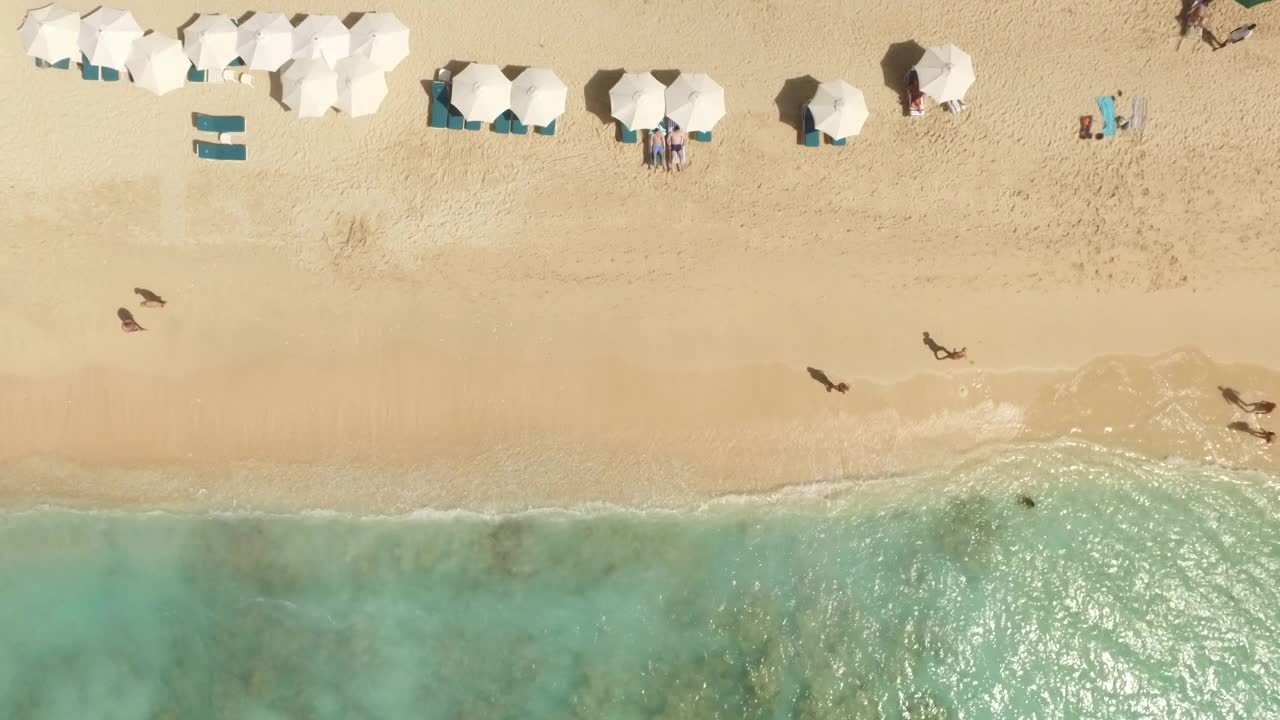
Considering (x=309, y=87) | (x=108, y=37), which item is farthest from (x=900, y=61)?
(x=108, y=37)

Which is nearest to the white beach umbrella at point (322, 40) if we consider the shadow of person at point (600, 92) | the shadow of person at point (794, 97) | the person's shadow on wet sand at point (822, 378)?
the shadow of person at point (600, 92)

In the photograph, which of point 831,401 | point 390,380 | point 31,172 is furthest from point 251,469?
point 831,401

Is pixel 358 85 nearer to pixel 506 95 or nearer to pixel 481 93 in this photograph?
pixel 481 93

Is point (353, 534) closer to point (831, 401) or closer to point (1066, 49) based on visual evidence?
point (831, 401)

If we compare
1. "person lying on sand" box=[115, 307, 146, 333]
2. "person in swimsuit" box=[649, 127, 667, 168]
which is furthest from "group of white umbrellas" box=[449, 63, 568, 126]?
"person lying on sand" box=[115, 307, 146, 333]

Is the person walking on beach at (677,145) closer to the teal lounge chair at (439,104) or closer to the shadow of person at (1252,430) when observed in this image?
the teal lounge chair at (439,104)

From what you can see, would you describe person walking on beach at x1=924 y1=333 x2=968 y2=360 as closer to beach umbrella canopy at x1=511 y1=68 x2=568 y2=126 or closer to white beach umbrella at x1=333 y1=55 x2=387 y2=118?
beach umbrella canopy at x1=511 y1=68 x2=568 y2=126
